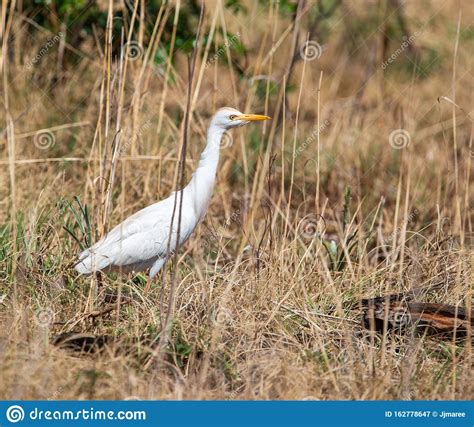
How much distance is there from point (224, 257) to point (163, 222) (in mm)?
684

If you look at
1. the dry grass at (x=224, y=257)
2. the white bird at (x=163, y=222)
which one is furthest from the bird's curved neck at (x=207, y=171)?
the dry grass at (x=224, y=257)

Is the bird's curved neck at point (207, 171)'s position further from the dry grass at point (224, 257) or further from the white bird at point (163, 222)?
the dry grass at point (224, 257)

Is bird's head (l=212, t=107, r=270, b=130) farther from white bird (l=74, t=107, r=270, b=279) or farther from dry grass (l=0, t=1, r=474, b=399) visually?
dry grass (l=0, t=1, r=474, b=399)

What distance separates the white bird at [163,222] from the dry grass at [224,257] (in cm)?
12

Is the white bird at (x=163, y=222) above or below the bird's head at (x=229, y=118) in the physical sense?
below

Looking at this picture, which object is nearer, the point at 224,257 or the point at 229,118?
the point at 229,118

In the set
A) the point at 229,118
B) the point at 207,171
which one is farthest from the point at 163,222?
the point at 229,118

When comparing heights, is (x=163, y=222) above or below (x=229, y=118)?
below

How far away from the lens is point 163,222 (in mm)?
4641

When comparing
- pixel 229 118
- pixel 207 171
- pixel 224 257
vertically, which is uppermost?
pixel 229 118

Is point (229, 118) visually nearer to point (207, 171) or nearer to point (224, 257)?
point (207, 171)

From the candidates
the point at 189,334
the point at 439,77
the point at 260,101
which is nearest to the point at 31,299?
the point at 189,334

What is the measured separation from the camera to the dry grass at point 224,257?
138 inches

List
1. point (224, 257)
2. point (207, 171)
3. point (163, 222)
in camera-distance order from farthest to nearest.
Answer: point (224, 257), point (207, 171), point (163, 222)
